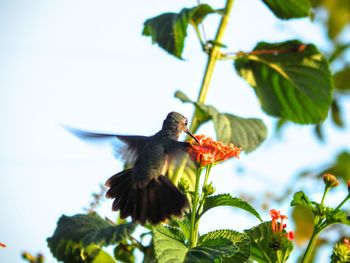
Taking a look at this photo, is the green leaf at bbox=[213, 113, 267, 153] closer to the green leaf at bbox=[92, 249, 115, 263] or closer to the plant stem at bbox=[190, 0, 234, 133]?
the plant stem at bbox=[190, 0, 234, 133]

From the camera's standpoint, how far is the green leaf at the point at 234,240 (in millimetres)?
2256

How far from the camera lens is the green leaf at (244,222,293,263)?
238 centimetres

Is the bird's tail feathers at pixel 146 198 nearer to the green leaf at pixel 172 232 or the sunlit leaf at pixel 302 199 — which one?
the green leaf at pixel 172 232

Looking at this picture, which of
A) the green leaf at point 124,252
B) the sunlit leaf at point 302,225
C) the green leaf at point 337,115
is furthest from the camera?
the green leaf at point 337,115

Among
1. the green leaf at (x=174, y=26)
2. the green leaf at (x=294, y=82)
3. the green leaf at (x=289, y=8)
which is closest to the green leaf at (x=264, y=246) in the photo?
the green leaf at (x=174, y=26)

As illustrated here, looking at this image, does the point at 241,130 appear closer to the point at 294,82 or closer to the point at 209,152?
the point at 294,82

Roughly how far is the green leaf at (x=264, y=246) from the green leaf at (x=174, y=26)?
1243 mm

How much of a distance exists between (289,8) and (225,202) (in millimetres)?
1905

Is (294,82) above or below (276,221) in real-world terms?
above

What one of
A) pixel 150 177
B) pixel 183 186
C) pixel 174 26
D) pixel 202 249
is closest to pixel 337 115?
pixel 174 26

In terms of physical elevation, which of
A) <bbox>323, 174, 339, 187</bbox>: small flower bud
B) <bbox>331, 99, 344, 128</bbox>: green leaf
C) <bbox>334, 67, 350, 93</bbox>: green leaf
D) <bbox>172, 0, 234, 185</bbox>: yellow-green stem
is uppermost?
<bbox>334, 67, 350, 93</bbox>: green leaf

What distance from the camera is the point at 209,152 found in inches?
97.2

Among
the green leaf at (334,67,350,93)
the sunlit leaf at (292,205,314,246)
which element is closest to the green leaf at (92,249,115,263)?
the sunlit leaf at (292,205,314,246)

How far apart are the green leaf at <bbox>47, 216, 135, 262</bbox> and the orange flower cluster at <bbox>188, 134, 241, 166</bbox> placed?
0.42 m
